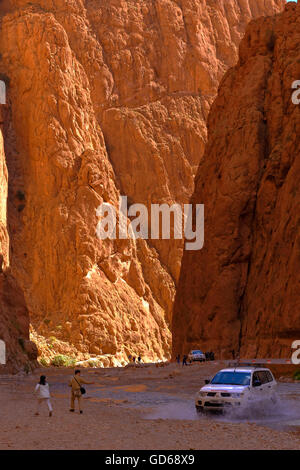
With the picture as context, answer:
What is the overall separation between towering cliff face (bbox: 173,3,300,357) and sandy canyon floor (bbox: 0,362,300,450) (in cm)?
1323

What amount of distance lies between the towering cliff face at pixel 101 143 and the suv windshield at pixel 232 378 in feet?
148

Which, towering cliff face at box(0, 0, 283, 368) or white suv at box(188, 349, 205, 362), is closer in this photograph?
white suv at box(188, 349, 205, 362)

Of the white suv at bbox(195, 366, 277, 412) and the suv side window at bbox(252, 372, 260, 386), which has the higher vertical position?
the suv side window at bbox(252, 372, 260, 386)

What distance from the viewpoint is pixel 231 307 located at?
40188mm

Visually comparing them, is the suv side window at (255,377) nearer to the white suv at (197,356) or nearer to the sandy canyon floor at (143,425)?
the sandy canyon floor at (143,425)

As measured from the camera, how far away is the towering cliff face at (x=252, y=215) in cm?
3609

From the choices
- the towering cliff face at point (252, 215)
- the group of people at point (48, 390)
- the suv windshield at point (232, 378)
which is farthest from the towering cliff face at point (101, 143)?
the suv windshield at point (232, 378)

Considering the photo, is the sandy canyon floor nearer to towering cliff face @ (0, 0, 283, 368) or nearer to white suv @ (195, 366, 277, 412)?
white suv @ (195, 366, 277, 412)

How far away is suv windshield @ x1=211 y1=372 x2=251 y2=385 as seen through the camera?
50.7 feet

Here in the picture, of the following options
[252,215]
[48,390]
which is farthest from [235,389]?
[252,215]

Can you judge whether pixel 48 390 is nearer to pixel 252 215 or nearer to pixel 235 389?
pixel 235 389

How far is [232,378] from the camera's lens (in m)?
15.8

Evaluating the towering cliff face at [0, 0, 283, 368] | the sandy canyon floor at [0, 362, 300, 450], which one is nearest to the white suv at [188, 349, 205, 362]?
the sandy canyon floor at [0, 362, 300, 450]

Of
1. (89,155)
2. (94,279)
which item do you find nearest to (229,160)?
(94,279)
